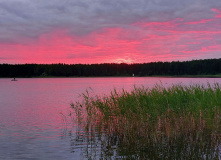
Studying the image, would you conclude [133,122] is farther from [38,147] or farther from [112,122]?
[38,147]

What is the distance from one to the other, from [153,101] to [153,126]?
7.59 ft

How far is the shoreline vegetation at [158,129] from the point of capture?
43.2 feet

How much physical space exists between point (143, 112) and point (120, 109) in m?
2.07

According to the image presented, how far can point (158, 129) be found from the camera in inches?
562

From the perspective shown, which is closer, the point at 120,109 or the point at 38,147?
the point at 38,147

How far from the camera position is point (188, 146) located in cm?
1356

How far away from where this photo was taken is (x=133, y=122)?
16406mm

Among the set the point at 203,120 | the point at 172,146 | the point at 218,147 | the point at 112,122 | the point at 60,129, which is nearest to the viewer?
the point at 218,147

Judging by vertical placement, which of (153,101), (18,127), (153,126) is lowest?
(18,127)

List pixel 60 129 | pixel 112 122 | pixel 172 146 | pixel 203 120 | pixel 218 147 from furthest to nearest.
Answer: pixel 60 129 < pixel 112 122 < pixel 203 120 < pixel 172 146 < pixel 218 147

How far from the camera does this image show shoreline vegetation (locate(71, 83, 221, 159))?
13.2 metres

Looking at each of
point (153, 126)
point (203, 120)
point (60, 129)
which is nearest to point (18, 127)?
point (60, 129)

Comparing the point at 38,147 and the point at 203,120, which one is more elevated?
the point at 203,120

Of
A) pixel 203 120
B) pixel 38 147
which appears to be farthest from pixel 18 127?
pixel 203 120
